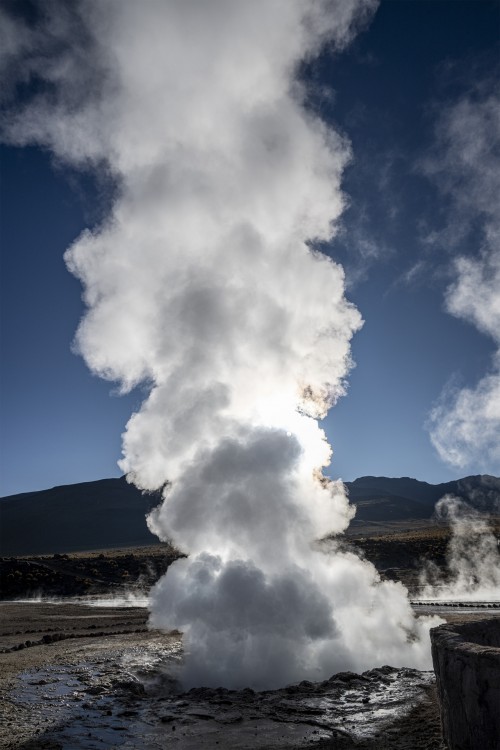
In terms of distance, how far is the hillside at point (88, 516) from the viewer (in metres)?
125

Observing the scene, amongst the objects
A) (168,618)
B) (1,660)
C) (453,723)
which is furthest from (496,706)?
(1,660)

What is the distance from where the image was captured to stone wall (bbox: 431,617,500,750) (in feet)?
19.7

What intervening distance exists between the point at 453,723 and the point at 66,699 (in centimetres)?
762

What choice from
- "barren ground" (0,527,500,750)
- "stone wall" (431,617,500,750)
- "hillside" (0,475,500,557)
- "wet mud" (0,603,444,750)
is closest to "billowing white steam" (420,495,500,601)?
"barren ground" (0,527,500,750)

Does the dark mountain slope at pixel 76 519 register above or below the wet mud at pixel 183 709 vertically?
above

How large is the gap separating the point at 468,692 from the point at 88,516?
155 m

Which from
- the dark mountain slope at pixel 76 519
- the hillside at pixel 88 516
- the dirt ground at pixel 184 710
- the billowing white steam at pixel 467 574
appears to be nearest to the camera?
the dirt ground at pixel 184 710

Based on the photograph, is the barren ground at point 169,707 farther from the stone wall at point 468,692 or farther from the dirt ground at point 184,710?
the stone wall at point 468,692

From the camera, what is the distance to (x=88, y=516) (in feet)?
493

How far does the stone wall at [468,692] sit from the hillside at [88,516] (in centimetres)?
11586

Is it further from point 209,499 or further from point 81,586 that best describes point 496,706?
point 81,586

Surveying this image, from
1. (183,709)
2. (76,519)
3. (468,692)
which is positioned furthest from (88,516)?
(468,692)

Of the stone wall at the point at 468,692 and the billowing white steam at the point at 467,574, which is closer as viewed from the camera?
the stone wall at the point at 468,692

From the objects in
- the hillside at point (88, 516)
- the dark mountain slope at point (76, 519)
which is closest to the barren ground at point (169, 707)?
the dark mountain slope at point (76, 519)
